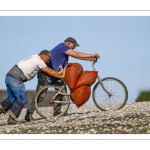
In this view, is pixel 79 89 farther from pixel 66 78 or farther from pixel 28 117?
pixel 28 117

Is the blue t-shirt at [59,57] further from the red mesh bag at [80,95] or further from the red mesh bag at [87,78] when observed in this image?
the red mesh bag at [80,95]

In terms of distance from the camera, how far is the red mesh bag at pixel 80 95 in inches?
463

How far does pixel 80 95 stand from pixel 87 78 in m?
0.41

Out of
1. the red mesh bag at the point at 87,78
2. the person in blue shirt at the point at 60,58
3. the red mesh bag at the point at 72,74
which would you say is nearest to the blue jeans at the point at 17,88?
the person in blue shirt at the point at 60,58

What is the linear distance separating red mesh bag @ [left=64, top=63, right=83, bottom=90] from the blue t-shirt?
0.52 feet

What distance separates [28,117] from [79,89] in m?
1.38

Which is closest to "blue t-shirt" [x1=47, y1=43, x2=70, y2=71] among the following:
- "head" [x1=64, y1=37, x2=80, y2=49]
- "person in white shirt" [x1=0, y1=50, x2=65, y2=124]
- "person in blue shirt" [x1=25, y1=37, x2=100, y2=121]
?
"person in blue shirt" [x1=25, y1=37, x2=100, y2=121]

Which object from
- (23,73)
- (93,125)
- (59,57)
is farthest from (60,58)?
(93,125)

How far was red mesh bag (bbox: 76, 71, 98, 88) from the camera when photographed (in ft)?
38.6
